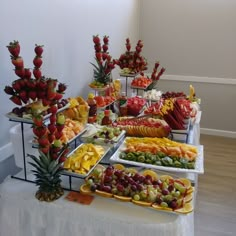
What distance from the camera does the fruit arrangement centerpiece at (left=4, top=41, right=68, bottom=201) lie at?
119 centimetres

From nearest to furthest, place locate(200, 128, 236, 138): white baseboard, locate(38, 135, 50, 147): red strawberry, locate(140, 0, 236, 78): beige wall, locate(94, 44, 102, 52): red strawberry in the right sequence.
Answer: locate(38, 135, 50, 147): red strawberry → locate(94, 44, 102, 52): red strawberry → locate(140, 0, 236, 78): beige wall → locate(200, 128, 236, 138): white baseboard

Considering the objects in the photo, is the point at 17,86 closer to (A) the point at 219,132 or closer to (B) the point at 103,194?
(B) the point at 103,194

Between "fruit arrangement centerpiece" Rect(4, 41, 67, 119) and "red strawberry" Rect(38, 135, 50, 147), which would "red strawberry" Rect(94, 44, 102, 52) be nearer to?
"fruit arrangement centerpiece" Rect(4, 41, 67, 119)

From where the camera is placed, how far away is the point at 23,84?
132cm

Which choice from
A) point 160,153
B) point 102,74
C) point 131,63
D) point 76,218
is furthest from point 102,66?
point 76,218

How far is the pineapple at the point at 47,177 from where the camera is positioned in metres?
1.22

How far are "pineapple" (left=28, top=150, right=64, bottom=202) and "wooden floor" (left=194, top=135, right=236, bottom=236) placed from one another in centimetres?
118

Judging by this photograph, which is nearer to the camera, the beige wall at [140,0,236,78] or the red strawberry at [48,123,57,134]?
the red strawberry at [48,123,57,134]

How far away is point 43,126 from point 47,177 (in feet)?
0.68

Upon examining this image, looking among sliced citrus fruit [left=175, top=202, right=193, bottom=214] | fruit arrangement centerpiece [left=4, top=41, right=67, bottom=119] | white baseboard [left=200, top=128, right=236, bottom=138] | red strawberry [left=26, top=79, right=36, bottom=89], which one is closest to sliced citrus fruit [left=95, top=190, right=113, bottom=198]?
sliced citrus fruit [left=175, top=202, right=193, bottom=214]

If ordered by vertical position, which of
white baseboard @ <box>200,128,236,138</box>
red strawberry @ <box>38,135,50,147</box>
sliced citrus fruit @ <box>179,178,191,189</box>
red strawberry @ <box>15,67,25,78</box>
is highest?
red strawberry @ <box>15,67,25,78</box>

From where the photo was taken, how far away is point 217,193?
2.55 metres

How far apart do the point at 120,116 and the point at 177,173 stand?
0.79 m

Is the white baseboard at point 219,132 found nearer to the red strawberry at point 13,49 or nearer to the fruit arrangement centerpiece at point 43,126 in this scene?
the fruit arrangement centerpiece at point 43,126
